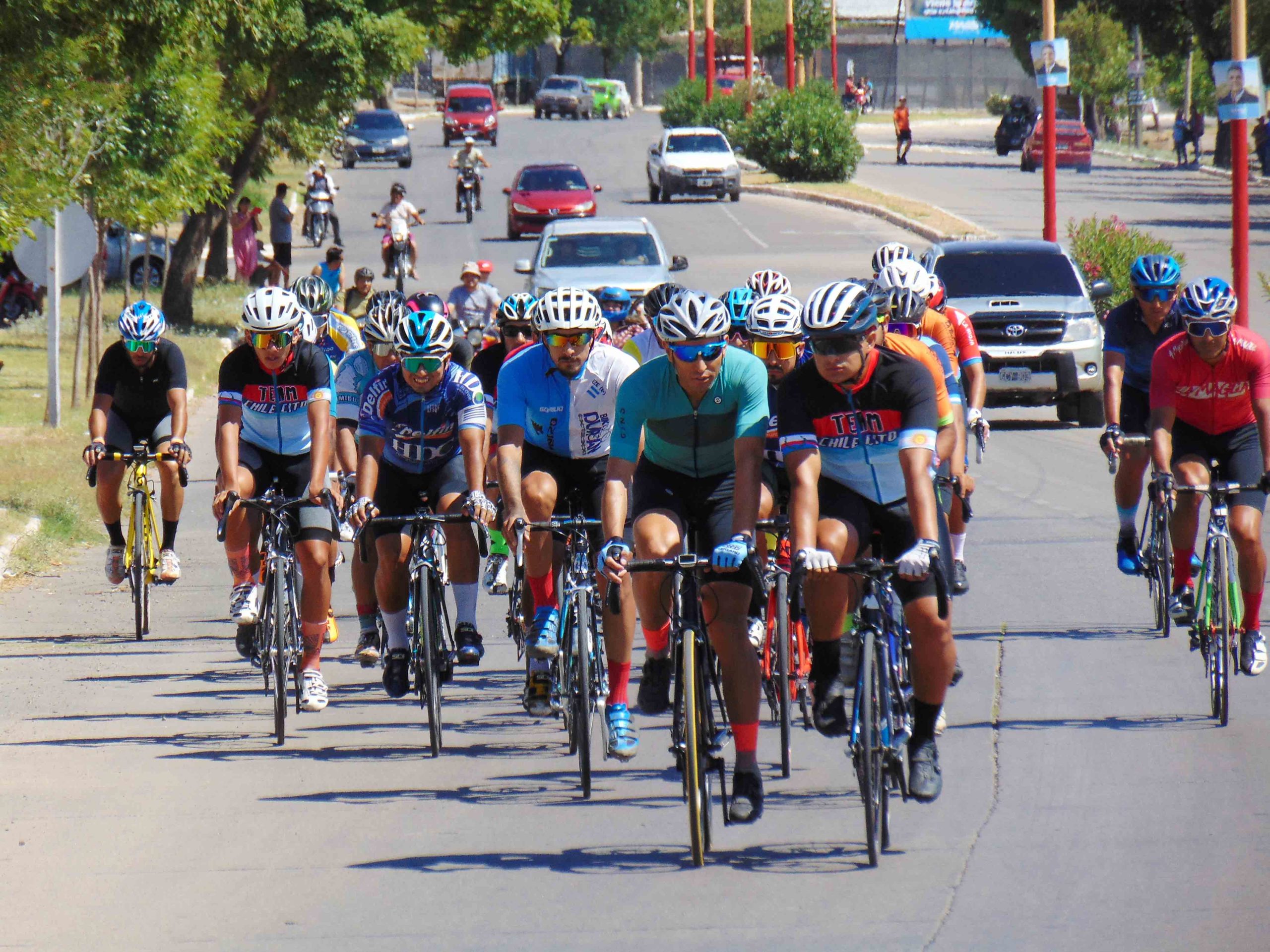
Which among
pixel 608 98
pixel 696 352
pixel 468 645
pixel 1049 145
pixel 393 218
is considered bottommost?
pixel 468 645

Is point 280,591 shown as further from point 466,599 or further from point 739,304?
point 739,304

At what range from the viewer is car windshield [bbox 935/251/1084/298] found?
823 inches

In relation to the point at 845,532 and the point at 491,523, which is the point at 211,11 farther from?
the point at 845,532

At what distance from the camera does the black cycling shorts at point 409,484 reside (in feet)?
28.8

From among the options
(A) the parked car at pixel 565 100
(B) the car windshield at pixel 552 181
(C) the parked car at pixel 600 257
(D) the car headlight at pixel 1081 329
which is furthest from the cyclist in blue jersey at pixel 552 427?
(A) the parked car at pixel 565 100

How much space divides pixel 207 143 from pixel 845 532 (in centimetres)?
1808

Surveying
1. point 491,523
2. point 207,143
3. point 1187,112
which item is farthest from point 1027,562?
point 1187,112

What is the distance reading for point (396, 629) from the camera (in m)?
8.65

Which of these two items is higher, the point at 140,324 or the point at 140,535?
the point at 140,324

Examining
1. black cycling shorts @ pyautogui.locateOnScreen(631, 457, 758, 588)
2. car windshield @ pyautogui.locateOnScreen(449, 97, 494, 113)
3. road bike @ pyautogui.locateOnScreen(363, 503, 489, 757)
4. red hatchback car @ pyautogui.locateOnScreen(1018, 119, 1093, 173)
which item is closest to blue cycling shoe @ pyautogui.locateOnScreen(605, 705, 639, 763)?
black cycling shorts @ pyautogui.locateOnScreen(631, 457, 758, 588)

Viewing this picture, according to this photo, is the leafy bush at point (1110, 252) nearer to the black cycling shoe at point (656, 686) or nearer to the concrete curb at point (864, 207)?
the concrete curb at point (864, 207)

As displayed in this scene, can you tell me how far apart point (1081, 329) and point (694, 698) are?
49.5 ft

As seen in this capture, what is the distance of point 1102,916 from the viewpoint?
591 centimetres

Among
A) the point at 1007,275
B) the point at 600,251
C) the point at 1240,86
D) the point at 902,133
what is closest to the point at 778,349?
the point at 1007,275
